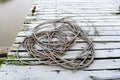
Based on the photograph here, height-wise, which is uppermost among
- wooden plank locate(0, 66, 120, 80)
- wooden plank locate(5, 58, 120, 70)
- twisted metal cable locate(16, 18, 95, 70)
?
twisted metal cable locate(16, 18, 95, 70)

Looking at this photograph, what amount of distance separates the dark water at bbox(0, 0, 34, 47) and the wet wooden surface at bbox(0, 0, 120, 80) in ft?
6.86

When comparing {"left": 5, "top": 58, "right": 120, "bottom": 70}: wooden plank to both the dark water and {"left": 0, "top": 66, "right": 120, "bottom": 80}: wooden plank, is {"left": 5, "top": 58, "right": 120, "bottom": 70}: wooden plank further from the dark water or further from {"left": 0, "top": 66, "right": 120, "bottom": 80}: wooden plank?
the dark water

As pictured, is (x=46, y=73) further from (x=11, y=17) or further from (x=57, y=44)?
(x=11, y=17)

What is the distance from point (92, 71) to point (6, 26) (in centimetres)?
517

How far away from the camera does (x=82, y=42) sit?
2656 mm

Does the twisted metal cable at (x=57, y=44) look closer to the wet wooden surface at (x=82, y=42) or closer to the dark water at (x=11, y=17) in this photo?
the wet wooden surface at (x=82, y=42)

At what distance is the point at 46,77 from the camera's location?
81.5 inches

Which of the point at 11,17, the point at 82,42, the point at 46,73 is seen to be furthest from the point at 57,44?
the point at 11,17

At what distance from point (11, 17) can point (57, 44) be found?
534 centimetres

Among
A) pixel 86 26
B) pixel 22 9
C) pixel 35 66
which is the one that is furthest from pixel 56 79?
pixel 22 9

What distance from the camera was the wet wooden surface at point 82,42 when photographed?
6.89ft

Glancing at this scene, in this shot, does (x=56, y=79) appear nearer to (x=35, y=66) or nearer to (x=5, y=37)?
(x=35, y=66)

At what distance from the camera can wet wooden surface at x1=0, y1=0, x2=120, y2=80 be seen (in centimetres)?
210

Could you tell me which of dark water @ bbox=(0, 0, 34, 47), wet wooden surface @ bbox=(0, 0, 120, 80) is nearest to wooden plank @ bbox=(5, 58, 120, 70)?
wet wooden surface @ bbox=(0, 0, 120, 80)
